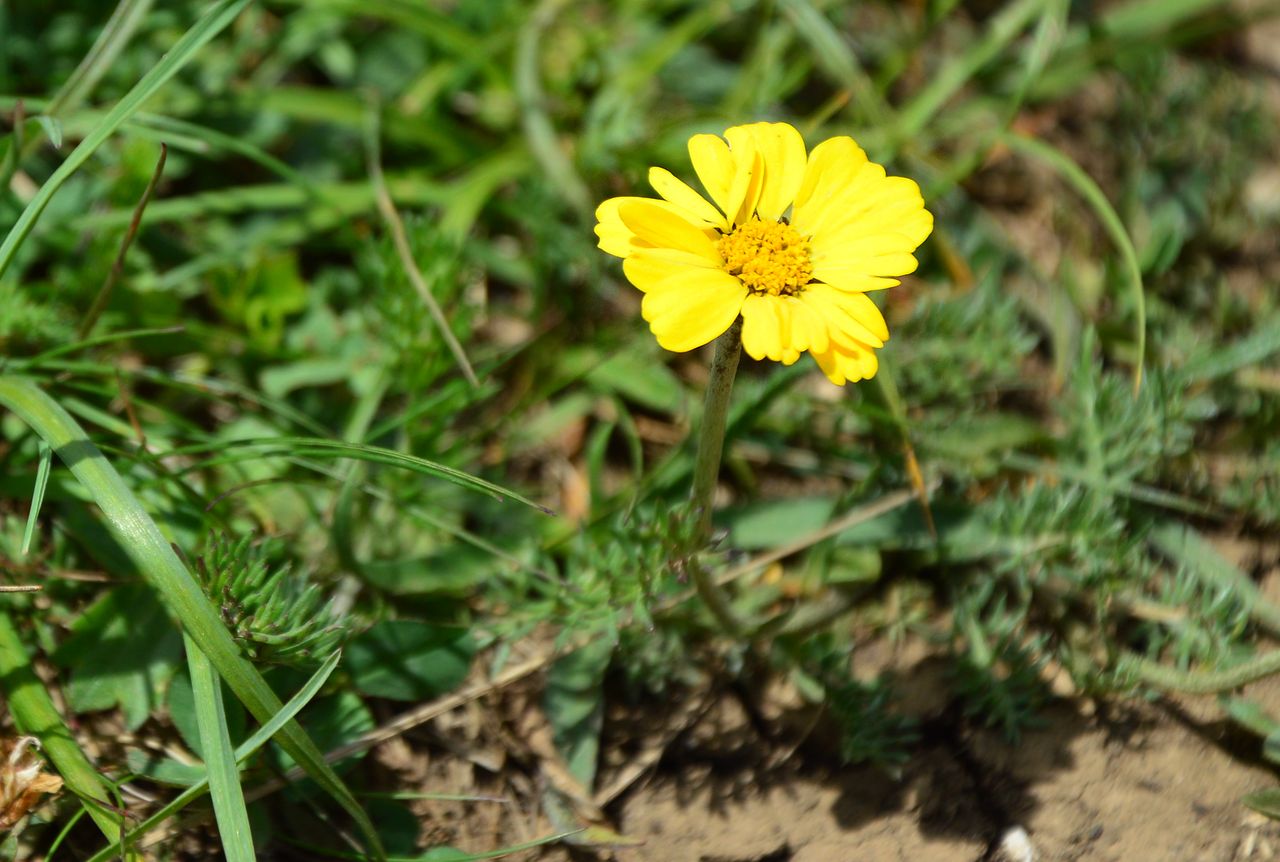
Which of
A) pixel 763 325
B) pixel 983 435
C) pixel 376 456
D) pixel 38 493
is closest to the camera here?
pixel 763 325

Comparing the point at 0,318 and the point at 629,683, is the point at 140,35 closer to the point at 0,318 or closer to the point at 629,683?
the point at 0,318

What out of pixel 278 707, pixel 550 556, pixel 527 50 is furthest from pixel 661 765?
pixel 527 50

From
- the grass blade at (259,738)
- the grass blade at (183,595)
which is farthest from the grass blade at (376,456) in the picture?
the grass blade at (259,738)

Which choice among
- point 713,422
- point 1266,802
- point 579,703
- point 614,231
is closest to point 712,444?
point 713,422

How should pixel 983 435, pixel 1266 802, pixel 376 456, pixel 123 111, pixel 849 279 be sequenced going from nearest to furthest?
pixel 849 279 → pixel 376 456 → pixel 123 111 → pixel 1266 802 → pixel 983 435

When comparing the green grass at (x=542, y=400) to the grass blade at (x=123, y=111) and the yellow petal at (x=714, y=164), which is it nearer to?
the grass blade at (x=123, y=111)

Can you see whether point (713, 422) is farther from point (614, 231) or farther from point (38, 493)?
point (38, 493)

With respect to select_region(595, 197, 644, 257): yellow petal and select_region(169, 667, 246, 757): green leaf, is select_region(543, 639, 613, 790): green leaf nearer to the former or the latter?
select_region(169, 667, 246, 757): green leaf
